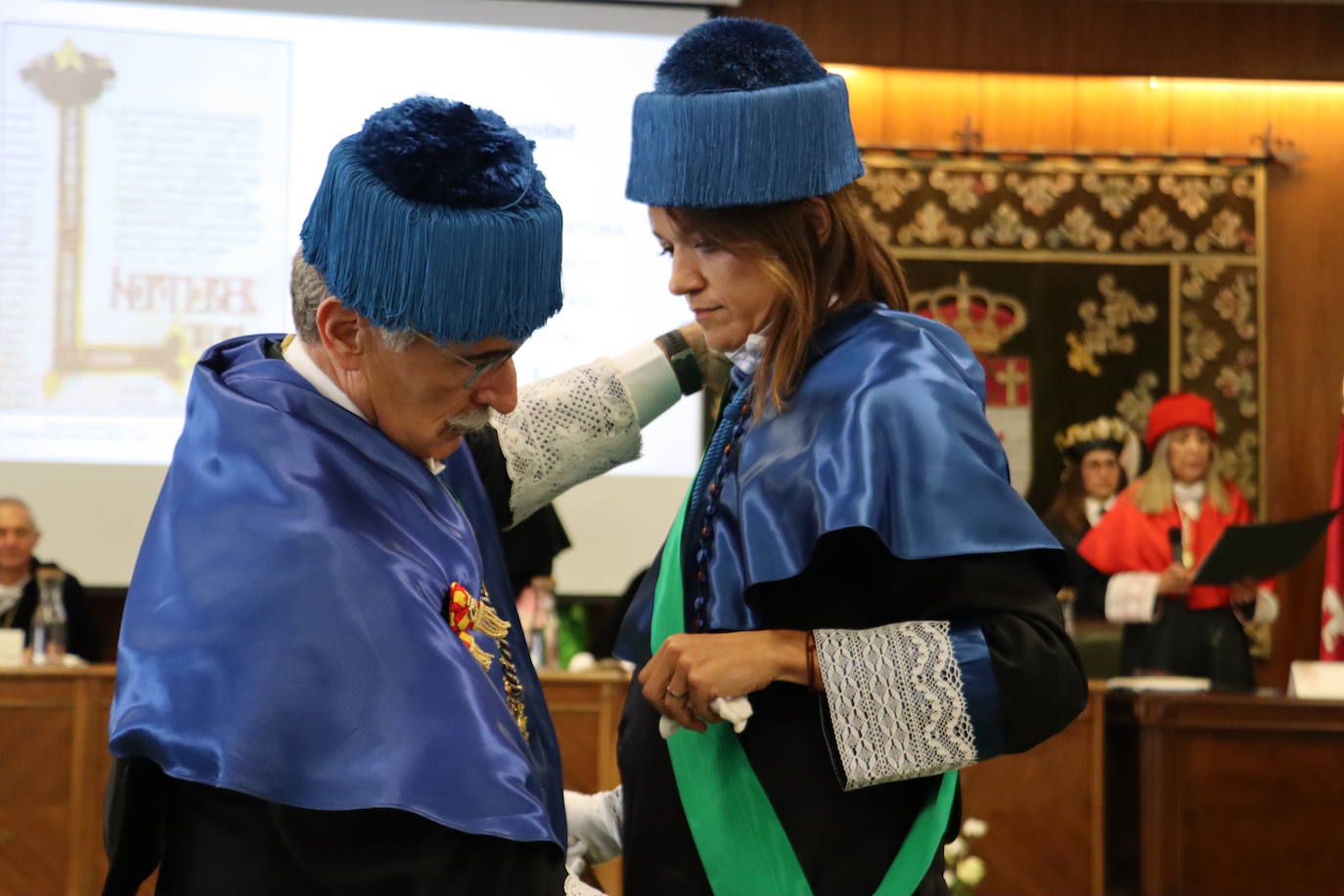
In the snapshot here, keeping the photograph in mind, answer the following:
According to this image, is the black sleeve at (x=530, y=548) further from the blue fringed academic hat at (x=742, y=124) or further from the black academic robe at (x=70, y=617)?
the blue fringed academic hat at (x=742, y=124)

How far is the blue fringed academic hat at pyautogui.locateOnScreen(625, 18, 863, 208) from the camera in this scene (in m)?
1.45

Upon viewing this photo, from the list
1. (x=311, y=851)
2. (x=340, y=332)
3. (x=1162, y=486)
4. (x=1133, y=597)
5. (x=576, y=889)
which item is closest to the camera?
(x=311, y=851)

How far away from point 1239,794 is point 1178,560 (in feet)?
3.07

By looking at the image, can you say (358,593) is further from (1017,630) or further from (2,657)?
(2,657)

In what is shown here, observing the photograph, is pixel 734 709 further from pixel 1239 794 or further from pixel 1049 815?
pixel 1239 794

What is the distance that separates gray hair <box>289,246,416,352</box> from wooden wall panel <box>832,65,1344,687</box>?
5853mm

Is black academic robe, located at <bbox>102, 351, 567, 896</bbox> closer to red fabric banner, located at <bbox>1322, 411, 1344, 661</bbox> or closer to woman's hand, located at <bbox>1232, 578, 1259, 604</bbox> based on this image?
woman's hand, located at <bbox>1232, 578, 1259, 604</bbox>

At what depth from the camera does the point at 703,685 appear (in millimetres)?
1317

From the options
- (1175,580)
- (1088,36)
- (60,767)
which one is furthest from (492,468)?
(1088,36)

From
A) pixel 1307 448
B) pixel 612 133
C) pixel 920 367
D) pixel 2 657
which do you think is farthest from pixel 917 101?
pixel 920 367

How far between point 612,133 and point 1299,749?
3.11 metres

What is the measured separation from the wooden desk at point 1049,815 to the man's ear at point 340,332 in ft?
11.7

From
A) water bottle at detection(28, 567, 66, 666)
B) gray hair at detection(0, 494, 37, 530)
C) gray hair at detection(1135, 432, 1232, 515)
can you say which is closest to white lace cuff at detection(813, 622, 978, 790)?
water bottle at detection(28, 567, 66, 666)

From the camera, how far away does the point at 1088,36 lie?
6945 millimetres
